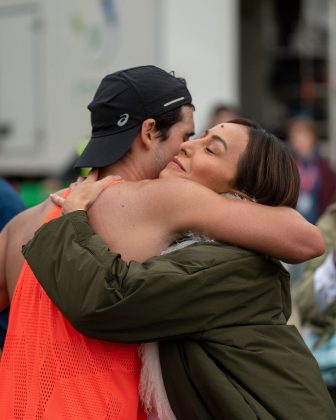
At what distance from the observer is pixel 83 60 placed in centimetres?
979

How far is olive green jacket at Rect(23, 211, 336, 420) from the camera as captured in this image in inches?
91.7

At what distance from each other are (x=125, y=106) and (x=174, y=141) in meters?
0.20

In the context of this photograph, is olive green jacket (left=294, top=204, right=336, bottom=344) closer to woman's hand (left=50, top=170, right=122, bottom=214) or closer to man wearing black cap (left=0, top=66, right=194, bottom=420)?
man wearing black cap (left=0, top=66, right=194, bottom=420)

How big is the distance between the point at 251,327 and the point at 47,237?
0.62m

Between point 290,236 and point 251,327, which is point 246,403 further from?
point 290,236

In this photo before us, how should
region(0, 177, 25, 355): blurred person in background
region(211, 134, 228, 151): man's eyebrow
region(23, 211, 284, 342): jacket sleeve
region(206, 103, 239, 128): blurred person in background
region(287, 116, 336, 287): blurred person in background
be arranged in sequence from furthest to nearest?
region(287, 116, 336, 287): blurred person in background
region(206, 103, 239, 128): blurred person in background
region(0, 177, 25, 355): blurred person in background
region(211, 134, 228, 151): man's eyebrow
region(23, 211, 284, 342): jacket sleeve

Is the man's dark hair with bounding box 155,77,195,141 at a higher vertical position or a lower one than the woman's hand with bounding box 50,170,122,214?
higher

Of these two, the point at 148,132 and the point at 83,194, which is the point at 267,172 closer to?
the point at 148,132

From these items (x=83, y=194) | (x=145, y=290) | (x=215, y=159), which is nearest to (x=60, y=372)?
(x=145, y=290)

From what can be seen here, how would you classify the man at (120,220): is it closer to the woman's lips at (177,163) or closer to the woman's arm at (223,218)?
the woman's arm at (223,218)

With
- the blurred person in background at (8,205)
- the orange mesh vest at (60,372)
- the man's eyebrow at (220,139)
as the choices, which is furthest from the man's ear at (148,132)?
the blurred person in background at (8,205)

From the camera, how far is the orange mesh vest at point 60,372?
2424 millimetres

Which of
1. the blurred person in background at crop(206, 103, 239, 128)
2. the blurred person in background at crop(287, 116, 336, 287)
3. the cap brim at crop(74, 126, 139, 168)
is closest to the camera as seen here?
the cap brim at crop(74, 126, 139, 168)

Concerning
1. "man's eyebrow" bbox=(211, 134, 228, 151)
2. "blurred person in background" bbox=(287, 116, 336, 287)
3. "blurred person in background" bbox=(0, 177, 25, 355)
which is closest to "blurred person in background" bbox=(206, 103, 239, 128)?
"blurred person in background" bbox=(287, 116, 336, 287)
